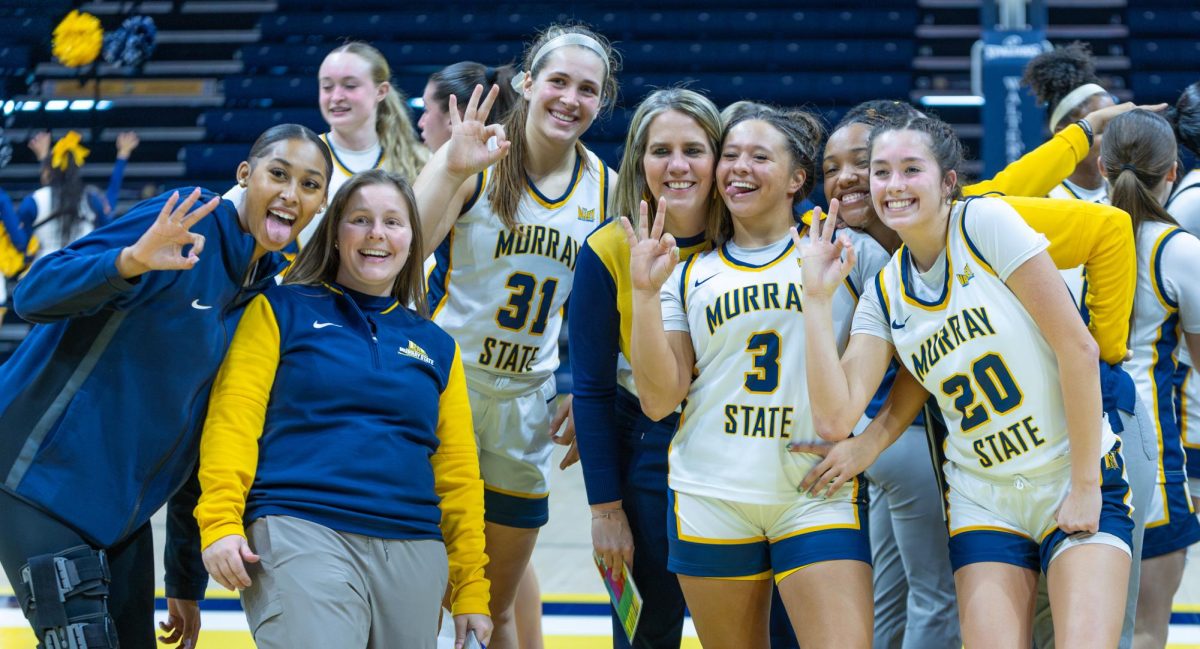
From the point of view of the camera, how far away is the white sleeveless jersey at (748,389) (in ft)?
8.18

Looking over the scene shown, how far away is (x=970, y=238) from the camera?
7.83 ft

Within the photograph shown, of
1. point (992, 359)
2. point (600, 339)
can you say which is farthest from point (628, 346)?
point (992, 359)

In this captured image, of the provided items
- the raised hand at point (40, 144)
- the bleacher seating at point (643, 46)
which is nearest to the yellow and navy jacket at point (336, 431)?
the bleacher seating at point (643, 46)

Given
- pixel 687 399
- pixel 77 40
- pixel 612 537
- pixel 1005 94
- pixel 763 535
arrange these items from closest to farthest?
pixel 763 535, pixel 687 399, pixel 612 537, pixel 1005 94, pixel 77 40

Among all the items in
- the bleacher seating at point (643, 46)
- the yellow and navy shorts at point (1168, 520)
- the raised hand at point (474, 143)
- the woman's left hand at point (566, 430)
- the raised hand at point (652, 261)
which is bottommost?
the yellow and navy shorts at point (1168, 520)

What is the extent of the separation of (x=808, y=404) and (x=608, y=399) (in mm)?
530

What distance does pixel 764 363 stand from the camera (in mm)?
2518

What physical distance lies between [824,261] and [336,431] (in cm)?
106

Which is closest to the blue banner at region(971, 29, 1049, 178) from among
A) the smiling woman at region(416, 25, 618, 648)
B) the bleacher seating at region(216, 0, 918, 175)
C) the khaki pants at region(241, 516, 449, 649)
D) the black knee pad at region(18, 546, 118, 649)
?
the bleacher seating at region(216, 0, 918, 175)

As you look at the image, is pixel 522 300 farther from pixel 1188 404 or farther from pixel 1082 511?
pixel 1188 404

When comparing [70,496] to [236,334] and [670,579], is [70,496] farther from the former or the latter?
[670,579]

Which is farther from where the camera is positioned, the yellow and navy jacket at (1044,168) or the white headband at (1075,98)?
the white headband at (1075,98)

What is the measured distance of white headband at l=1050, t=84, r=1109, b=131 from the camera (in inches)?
147

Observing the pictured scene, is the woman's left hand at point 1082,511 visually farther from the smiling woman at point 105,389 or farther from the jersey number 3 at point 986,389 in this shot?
the smiling woman at point 105,389
